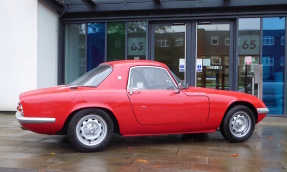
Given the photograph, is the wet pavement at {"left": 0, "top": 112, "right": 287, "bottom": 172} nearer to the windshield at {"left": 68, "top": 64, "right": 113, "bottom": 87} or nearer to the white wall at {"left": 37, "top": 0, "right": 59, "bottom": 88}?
the windshield at {"left": 68, "top": 64, "right": 113, "bottom": 87}

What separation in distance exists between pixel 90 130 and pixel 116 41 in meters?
6.21

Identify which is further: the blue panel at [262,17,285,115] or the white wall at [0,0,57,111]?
the white wall at [0,0,57,111]

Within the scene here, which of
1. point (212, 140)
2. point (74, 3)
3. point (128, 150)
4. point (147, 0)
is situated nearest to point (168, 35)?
point (147, 0)

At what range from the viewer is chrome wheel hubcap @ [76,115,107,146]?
5449 mm

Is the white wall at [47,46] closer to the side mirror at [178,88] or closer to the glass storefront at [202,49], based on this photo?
the glass storefront at [202,49]

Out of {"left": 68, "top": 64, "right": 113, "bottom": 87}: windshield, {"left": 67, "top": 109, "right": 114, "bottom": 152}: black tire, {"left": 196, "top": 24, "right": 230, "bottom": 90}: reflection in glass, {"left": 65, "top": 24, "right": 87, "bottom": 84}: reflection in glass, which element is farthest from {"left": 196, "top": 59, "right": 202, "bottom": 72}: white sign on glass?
{"left": 67, "top": 109, "right": 114, "bottom": 152}: black tire

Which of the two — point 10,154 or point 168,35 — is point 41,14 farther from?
point 10,154

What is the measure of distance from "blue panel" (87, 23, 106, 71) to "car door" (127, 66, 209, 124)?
5.70 m

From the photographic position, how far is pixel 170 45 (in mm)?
10898

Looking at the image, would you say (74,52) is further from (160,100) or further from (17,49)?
(160,100)

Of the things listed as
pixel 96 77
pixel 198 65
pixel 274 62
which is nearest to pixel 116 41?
pixel 198 65

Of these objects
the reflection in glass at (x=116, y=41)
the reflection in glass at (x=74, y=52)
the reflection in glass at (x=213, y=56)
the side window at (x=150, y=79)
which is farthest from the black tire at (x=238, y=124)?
the reflection in glass at (x=74, y=52)

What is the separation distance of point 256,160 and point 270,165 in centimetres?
29

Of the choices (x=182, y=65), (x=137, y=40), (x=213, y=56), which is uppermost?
(x=137, y=40)
